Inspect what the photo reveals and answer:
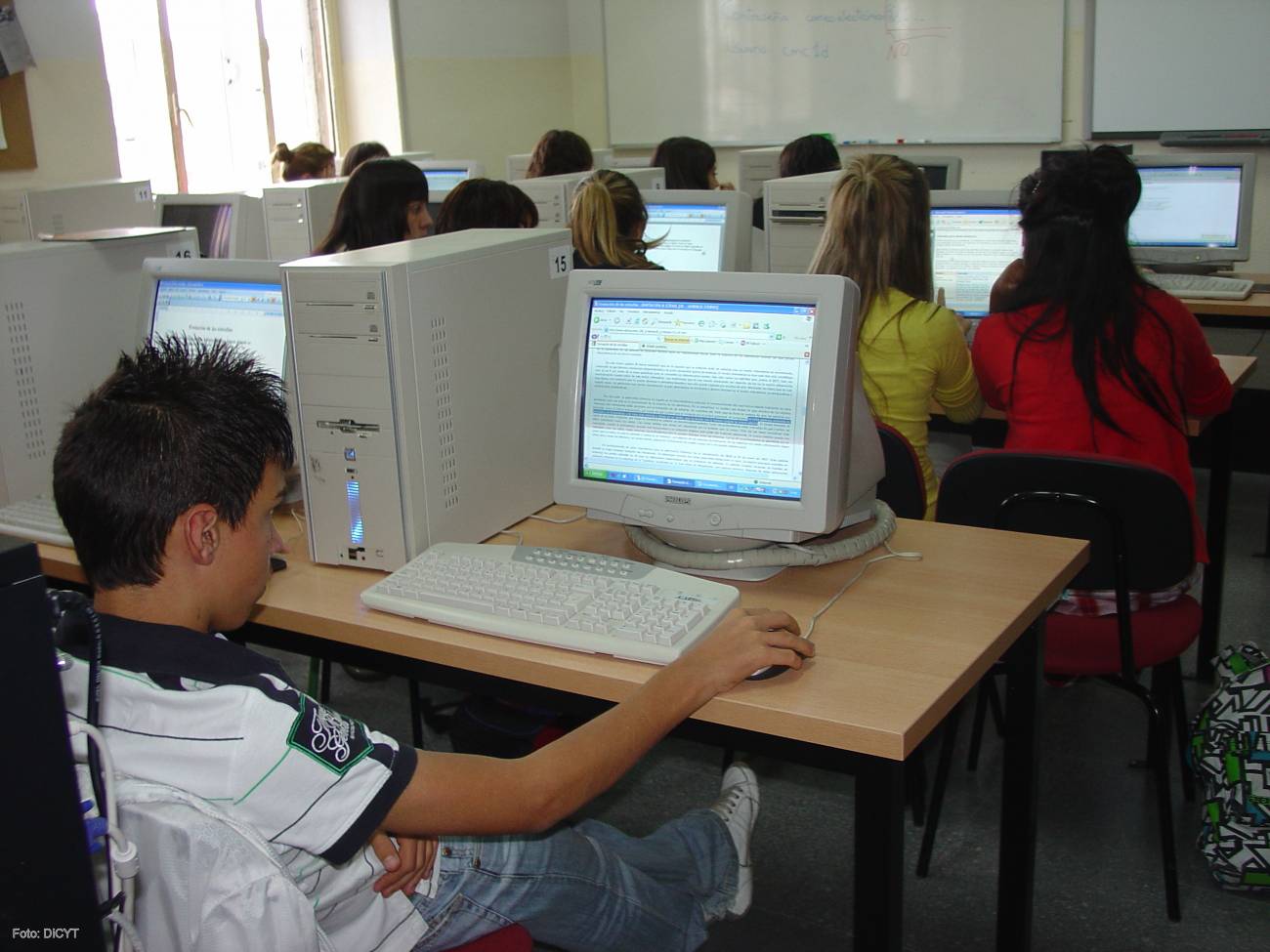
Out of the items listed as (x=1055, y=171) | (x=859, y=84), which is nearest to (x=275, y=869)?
(x=1055, y=171)

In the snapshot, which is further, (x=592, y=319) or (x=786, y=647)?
(x=592, y=319)

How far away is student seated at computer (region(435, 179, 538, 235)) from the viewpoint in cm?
301

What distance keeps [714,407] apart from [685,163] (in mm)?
3142

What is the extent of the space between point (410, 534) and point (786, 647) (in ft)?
1.90

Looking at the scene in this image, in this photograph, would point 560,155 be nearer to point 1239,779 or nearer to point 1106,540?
point 1106,540

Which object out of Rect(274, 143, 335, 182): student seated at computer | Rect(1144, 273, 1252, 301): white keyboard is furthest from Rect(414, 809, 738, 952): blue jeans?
Rect(274, 143, 335, 182): student seated at computer

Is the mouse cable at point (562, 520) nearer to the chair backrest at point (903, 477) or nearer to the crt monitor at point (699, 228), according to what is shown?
the chair backrest at point (903, 477)

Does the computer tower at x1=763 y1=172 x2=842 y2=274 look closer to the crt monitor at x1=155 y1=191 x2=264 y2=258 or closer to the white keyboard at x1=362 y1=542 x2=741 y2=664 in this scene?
the crt monitor at x1=155 y1=191 x2=264 y2=258

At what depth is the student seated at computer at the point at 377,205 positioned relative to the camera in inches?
122

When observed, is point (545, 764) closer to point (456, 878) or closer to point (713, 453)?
point (456, 878)

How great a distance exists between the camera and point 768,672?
1276 millimetres

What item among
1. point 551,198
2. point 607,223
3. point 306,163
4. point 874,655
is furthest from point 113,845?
point 306,163

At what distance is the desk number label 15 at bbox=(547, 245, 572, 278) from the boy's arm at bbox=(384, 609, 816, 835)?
2.42 feet

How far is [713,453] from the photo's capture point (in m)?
1.55
